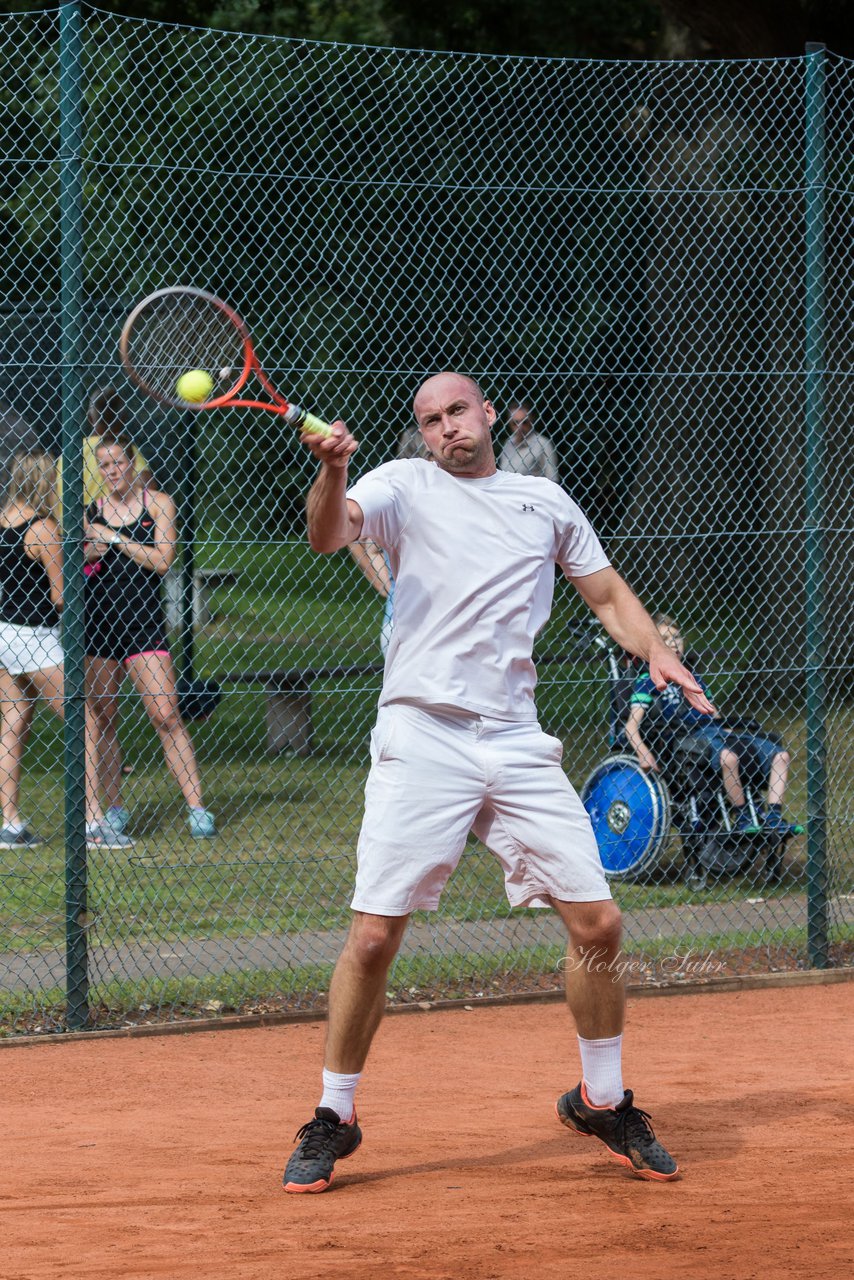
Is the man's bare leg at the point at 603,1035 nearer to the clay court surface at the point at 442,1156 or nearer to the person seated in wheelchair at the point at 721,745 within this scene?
the clay court surface at the point at 442,1156

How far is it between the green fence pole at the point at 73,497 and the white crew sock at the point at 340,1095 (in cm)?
166

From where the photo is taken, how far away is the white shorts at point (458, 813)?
440 centimetres

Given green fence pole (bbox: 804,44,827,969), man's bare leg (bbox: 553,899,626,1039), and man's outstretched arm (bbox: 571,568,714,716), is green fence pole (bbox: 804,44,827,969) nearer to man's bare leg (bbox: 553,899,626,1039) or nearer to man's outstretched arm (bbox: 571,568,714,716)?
man's outstretched arm (bbox: 571,568,714,716)

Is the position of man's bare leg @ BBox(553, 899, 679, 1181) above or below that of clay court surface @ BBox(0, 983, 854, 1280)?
above

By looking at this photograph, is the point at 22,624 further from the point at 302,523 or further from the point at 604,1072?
the point at 604,1072

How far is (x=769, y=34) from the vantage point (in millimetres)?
12797

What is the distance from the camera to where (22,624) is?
8273 millimetres

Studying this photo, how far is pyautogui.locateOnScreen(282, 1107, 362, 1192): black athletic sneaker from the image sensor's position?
14.3 ft

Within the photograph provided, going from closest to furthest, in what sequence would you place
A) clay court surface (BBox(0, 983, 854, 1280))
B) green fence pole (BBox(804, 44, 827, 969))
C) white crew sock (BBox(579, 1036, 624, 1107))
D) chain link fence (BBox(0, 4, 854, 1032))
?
clay court surface (BBox(0, 983, 854, 1280)) < white crew sock (BBox(579, 1036, 624, 1107)) < chain link fence (BBox(0, 4, 854, 1032)) < green fence pole (BBox(804, 44, 827, 969))

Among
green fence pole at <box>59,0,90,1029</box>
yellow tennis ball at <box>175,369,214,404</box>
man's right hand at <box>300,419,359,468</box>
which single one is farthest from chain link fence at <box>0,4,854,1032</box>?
man's right hand at <box>300,419,359,468</box>

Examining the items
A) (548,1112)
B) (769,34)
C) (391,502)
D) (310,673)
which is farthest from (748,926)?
(769,34)

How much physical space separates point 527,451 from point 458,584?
385cm

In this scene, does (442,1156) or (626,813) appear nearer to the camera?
(442,1156)

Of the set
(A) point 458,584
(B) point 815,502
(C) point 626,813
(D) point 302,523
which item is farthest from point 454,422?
(D) point 302,523
